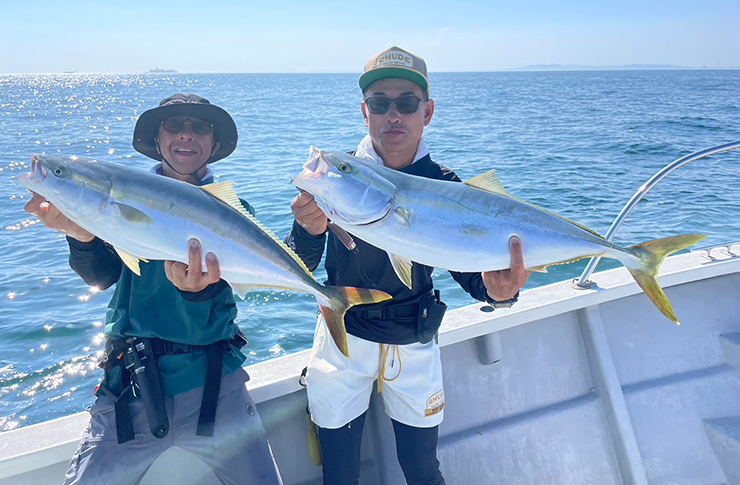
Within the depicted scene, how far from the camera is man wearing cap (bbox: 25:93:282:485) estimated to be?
2.64 meters

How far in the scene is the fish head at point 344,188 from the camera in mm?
2248

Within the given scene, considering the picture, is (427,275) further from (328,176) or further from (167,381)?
(167,381)

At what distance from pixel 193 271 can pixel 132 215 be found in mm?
369

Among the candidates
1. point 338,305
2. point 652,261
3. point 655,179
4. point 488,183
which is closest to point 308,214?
point 338,305

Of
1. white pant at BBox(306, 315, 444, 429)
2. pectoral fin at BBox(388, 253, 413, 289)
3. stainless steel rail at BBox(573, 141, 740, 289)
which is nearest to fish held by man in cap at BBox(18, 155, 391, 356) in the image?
pectoral fin at BBox(388, 253, 413, 289)

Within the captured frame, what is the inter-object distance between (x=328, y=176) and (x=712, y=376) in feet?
12.5

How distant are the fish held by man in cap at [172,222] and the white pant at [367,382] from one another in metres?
0.60

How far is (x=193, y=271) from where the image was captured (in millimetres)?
2391

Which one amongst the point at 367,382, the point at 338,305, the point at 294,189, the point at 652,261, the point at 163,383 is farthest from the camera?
the point at 294,189

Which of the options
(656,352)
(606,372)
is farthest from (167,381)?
(656,352)

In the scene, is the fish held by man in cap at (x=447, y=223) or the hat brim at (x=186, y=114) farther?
the hat brim at (x=186, y=114)

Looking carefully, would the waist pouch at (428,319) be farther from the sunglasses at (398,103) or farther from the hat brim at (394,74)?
the hat brim at (394,74)

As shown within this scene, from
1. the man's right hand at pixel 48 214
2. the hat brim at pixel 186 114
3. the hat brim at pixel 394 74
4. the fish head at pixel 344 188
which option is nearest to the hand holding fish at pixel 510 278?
the fish head at pixel 344 188

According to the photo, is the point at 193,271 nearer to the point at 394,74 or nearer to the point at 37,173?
the point at 37,173
